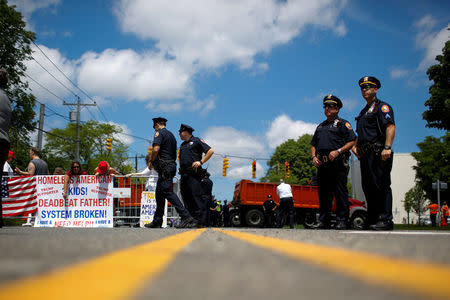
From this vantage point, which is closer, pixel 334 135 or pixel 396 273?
pixel 396 273

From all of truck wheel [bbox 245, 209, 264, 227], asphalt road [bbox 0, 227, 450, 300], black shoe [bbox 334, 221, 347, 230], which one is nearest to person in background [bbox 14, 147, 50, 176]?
black shoe [bbox 334, 221, 347, 230]

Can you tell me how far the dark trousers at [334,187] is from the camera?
6.59m

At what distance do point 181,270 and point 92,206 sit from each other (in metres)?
10.2

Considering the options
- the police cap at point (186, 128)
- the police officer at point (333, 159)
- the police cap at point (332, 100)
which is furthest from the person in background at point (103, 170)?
the police cap at point (332, 100)

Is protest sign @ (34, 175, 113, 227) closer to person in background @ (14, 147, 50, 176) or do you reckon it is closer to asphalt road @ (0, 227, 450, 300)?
person in background @ (14, 147, 50, 176)

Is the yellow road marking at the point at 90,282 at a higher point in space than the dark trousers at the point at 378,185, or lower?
lower

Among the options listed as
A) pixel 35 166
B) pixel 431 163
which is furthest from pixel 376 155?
pixel 431 163

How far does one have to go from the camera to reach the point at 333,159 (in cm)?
646

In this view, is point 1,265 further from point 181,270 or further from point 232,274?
point 232,274

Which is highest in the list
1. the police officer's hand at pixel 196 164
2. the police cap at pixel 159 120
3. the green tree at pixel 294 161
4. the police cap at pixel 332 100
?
the green tree at pixel 294 161

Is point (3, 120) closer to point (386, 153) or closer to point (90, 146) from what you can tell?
point (386, 153)

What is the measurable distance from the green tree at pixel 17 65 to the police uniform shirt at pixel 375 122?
2654 cm

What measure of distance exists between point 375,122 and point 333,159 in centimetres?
88

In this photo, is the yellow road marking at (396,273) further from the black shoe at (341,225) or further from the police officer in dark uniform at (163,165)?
the police officer in dark uniform at (163,165)
